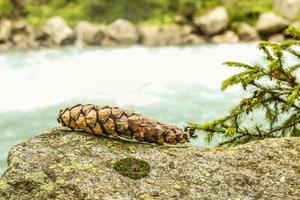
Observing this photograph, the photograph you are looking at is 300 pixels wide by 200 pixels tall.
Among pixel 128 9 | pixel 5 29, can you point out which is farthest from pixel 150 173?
pixel 128 9

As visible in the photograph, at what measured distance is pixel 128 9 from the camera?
29.3m

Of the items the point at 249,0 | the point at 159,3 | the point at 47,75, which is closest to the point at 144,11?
the point at 159,3

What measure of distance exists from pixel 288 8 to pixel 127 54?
431 inches

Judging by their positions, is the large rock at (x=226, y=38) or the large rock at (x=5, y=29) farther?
the large rock at (x=5, y=29)

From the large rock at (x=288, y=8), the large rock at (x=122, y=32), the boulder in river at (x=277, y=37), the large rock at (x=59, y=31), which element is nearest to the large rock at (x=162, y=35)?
the large rock at (x=122, y=32)

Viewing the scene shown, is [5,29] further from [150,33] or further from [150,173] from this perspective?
[150,173]

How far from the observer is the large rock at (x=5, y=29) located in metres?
25.6

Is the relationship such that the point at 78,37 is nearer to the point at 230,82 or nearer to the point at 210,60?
the point at 210,60

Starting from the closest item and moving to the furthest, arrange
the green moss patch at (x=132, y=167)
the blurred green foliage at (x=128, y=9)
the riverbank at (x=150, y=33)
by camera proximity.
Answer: the green moss patch at (x=132, y=167) → the riverbank at (x=150, y=33) → the blurred green foliage at (x=128, y=9)

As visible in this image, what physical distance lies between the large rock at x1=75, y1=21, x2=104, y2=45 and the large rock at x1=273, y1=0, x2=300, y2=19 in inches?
393

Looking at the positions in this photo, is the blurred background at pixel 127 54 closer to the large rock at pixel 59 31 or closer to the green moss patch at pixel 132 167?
the large rock at pixel 59 31

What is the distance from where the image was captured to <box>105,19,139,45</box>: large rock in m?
25.2

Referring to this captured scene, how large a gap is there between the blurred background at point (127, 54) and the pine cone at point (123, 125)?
303 cm

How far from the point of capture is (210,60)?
17.5 metres
